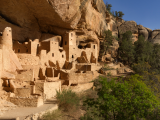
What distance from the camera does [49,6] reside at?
59.0 ft

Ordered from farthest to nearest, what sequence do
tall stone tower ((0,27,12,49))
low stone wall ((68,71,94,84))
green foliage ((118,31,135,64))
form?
green foliage ((118,31,135,64))
low stone wall ((68,71,94,84))
tall stone tower ((0,27,12,49))

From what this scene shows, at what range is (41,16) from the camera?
20516 mm

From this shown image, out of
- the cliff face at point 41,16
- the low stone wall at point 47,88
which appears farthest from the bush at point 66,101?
the cliff face at point 41,16

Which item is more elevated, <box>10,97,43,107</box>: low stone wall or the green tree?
the green tree

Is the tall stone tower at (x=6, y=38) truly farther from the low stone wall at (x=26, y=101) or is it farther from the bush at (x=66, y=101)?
the bush at (x=66, y=101)

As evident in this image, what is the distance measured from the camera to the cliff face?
1828 cm

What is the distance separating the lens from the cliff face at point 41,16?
18.3 m

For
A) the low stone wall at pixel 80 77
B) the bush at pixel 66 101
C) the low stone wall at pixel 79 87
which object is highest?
the low stone wall at pixel 80 77

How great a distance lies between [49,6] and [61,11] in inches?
70.6

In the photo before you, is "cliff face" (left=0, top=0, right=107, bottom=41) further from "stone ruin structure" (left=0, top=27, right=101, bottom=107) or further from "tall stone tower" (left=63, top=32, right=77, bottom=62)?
"stone ruin structure" (left=0, top=27, right=101, bottom=107)

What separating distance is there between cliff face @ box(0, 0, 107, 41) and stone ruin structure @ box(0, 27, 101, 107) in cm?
190

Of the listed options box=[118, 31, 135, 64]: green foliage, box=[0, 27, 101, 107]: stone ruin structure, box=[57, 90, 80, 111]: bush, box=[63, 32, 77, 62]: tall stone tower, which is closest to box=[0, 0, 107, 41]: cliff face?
box=[63, 32, 77, 62]: tall stone tower

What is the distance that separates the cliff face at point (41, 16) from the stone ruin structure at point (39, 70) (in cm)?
190

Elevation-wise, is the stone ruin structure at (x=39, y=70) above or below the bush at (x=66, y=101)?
above
